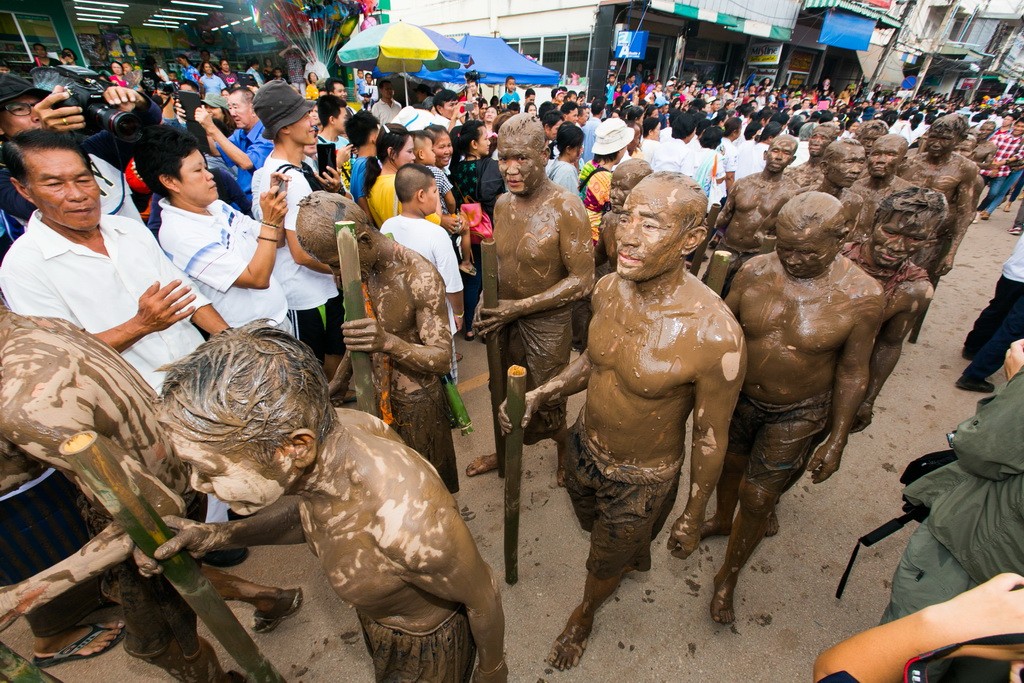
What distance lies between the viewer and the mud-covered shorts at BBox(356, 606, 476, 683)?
1.67 meters

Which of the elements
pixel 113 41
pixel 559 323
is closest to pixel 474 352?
pixel 559 323

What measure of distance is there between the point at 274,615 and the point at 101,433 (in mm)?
1617

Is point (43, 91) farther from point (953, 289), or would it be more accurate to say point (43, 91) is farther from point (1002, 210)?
point (1002, 210)

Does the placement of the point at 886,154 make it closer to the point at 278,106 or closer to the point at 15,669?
the point at 278,106

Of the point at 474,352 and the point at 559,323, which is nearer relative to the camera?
the point at 559,323

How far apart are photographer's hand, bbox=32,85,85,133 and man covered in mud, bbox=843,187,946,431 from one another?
4.78 m

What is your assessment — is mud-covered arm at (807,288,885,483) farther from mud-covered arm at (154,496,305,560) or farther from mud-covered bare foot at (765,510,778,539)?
mud-covered arm at (154,496,305,560)

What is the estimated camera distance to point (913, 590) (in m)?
1.79

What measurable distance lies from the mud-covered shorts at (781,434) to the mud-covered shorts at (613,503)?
60cm

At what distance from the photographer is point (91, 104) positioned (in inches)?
120

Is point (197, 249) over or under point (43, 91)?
under

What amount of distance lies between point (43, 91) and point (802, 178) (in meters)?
6.52

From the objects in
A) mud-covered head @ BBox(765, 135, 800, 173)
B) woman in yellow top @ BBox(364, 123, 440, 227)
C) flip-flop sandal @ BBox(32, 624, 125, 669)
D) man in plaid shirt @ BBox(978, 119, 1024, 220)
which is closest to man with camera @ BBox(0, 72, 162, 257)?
woman in yellow top @ BBox(364, 123, 440, 227)

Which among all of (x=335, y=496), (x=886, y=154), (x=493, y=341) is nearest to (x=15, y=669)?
(x=335, y=496)
